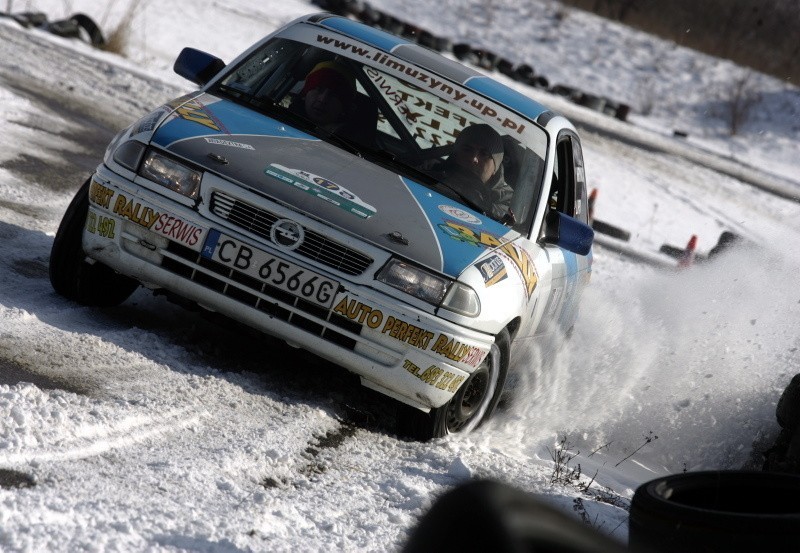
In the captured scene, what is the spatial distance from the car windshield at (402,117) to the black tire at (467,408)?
2.56 ft

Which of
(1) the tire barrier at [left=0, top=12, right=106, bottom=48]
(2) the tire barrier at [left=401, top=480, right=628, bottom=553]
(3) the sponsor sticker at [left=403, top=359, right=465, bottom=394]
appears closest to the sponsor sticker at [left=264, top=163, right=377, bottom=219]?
(3) the sponsor sticker at [left=403, top=359, right=465, bottom=394]

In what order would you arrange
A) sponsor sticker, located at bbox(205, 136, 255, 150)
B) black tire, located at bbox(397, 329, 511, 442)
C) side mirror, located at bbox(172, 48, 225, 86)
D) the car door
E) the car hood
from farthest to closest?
side mirror, located at bbox(172, 48, 225, 86) < the car door < sponsor sticker, located at bbox(205, 136, 255, 150) < black tire, located at bbox(397, 329, 511, 442) < the car hood

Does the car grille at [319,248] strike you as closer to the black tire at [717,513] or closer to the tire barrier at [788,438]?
the black tire at [717,513]

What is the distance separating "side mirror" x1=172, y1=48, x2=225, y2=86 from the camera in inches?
257

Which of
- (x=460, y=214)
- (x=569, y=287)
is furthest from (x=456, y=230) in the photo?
(x=569, y=287)

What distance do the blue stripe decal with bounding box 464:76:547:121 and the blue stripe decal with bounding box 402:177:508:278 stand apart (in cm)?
A: 97

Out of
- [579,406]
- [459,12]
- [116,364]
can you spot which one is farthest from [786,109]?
[116,364]

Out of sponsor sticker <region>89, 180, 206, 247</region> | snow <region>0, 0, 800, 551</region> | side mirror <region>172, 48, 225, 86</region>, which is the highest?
side mirror <region>172, 48, 225, 86</region>

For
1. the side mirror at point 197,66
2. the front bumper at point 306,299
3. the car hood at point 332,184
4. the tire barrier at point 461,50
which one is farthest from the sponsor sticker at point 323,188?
the tire barrier at point 461,50

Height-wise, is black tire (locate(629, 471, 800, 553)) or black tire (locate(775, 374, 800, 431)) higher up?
black tire (locate(629, 471, 800, 553))

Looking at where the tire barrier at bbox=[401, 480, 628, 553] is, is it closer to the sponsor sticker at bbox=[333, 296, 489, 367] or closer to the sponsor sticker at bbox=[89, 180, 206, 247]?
the sponsor sticker at bbox=[333, 296, 489, 367]

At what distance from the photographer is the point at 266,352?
608 cm

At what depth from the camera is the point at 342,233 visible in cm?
511

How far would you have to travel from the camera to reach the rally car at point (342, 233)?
5.09 m
